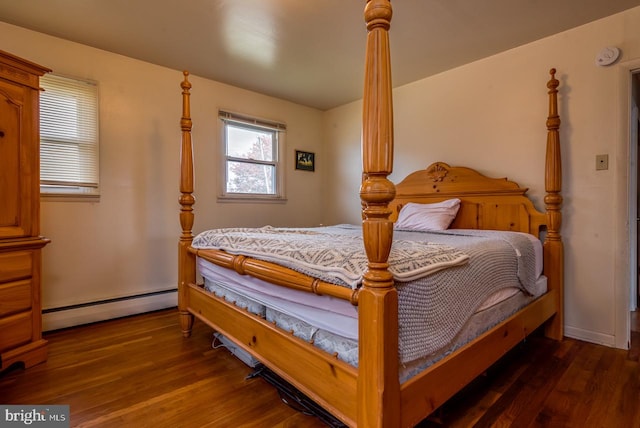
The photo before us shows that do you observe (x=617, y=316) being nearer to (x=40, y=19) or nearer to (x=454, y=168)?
(x=454, y=168)

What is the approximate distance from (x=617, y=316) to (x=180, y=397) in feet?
9.11

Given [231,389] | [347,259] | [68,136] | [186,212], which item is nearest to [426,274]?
[347,259]

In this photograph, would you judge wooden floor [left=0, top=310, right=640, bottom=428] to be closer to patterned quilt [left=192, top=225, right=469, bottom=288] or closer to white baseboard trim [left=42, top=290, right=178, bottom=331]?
white baseboard trim [left=42, top=290, right=178, bottom=331]

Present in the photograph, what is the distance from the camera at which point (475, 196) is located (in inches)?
107

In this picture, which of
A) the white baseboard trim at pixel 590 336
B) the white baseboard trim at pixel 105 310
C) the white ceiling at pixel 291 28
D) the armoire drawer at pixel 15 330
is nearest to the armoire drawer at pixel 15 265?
the armoire drawer at pixel 15 330

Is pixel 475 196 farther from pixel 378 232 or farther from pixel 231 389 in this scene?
pixel 231 389

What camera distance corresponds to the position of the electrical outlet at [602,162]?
2147mm

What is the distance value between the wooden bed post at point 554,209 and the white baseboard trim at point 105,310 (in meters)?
3.20

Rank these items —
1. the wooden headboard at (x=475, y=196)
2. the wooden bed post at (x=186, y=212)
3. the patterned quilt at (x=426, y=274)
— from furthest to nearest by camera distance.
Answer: the wooden headboard at (x=475, y=196), the wooden bed post at (x=186, y=212), the patterned quilt at (x=426, y=274)

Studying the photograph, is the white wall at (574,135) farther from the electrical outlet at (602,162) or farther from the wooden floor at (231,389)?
the wooden floor at (231,389)

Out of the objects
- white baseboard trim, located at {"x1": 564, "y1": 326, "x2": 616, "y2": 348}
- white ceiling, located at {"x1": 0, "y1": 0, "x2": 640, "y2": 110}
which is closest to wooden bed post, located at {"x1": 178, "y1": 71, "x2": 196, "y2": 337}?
white ceiling, located at {"x1": 0, "y1": 0, "x2": 640, "y2": 110}

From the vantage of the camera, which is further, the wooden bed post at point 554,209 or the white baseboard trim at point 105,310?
the white baseboard trim at point 105,310

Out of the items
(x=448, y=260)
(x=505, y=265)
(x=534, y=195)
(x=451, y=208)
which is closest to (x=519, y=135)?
(x=534, y=195)

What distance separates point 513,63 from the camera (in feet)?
8.46
